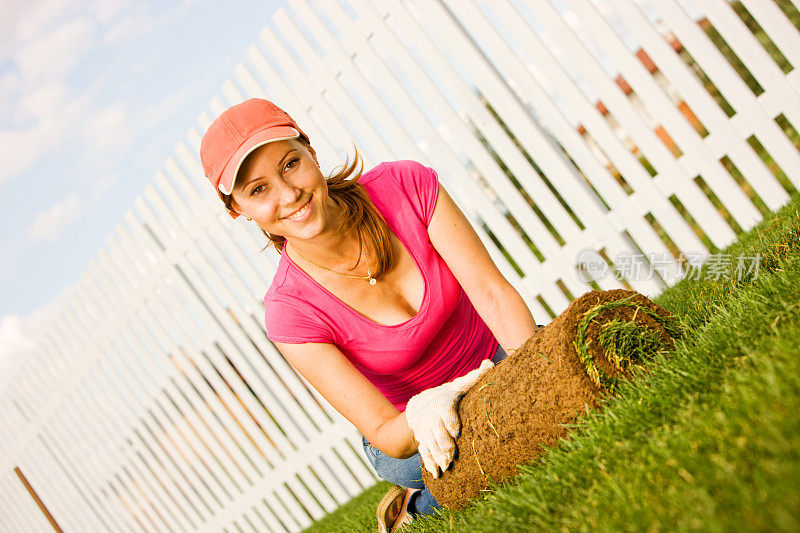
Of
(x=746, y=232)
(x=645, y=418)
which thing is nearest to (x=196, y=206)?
(x=746, y=232)

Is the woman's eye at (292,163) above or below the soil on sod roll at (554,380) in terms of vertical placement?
above

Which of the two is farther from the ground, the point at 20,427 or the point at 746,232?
the point at 20,427

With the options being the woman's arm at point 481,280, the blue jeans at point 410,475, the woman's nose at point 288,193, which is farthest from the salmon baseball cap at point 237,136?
the blue jeans at point 410,475

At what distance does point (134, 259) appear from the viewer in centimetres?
573

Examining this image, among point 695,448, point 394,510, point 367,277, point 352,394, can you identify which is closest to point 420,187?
point 367,277

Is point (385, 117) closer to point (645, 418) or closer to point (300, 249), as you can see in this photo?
point (300, 249)

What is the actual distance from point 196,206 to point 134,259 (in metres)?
1.09

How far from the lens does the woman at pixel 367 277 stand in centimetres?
209

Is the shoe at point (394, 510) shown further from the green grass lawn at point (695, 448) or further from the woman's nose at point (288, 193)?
the woman's nose at point (288, 193)

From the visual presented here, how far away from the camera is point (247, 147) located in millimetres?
1997

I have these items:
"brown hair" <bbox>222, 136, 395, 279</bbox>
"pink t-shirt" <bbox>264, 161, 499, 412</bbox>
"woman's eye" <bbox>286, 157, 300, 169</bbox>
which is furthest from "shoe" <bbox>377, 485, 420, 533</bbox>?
"woman's eye" <bbox>286, 157, 300, 169</bbox>

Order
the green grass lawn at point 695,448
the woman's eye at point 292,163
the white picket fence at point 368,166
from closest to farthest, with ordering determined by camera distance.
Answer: the green grass lawn at point 695,448
the woman's eye at point 292,163
the white picket fence at point 368,166

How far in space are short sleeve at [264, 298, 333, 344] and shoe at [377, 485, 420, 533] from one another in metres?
0.80

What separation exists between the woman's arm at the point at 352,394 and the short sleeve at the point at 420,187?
2.12 ft
